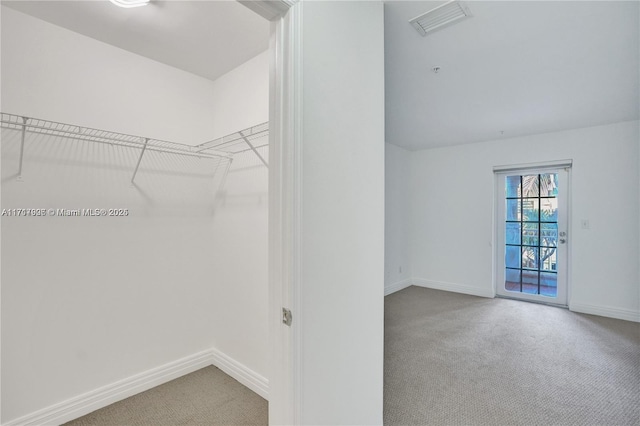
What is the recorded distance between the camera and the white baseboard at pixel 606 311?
12.1 feet

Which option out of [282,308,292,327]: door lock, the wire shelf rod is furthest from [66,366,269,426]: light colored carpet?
the wire shelf rod

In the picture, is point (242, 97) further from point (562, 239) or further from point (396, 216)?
point (562, 239)

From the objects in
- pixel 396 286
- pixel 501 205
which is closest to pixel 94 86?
pixel 396 286

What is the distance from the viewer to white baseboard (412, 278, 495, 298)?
4745mm

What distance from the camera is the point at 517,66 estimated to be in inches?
93.8

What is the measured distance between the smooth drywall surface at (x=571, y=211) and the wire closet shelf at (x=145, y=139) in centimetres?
384

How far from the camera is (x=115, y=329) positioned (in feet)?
7.05

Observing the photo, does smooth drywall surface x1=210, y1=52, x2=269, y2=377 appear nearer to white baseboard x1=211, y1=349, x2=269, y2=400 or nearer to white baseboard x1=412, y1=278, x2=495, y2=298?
white baseboard x1=211, y1=349, x2=269, y2=400

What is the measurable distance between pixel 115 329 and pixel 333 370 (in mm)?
1660

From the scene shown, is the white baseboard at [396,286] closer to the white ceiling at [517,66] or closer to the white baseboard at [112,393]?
the white ceiling at [517,66]

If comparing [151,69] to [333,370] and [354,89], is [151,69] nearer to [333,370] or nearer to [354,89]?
[354,89]

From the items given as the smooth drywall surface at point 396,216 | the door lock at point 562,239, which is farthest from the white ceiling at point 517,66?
the door lock at point 562,239

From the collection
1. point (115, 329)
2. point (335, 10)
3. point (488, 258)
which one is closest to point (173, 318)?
point (115, 329)

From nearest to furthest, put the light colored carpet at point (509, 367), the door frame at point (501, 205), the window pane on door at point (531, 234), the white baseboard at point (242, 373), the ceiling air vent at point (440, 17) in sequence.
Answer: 1. the ceiling air vent at point (440, 17)
2. the light colored carpet at point (509, 367)
3. the white baseboard at point (242, 373)
4. the door frame at point (501, 205)
5. the window pane on door at point (531, 234)
